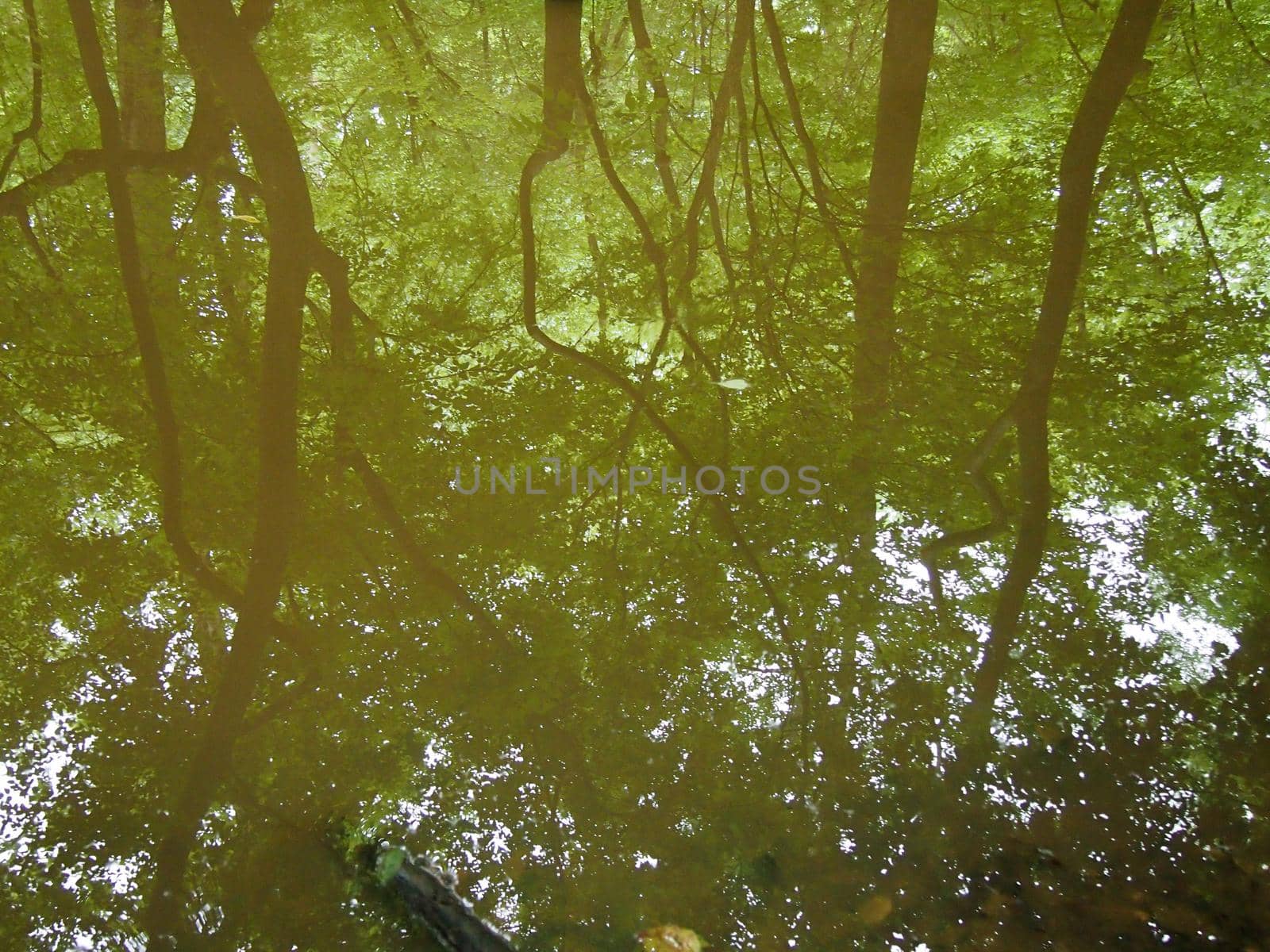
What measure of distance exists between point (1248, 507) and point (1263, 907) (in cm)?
132

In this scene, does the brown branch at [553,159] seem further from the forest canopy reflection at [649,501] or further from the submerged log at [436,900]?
the submerged log at [436,900]

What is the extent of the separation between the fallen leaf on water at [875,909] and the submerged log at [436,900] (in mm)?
678

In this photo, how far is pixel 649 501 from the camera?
284 cm

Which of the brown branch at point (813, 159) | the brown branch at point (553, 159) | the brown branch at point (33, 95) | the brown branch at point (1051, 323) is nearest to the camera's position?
the brown branch at point (1051, 323)

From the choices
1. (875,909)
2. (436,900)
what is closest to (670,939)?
(875,909)

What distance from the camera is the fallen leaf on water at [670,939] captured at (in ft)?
5.44

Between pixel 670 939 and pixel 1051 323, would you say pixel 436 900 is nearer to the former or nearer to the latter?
pixel 670 939

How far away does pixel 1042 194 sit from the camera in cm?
384

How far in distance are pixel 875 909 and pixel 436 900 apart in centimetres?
88

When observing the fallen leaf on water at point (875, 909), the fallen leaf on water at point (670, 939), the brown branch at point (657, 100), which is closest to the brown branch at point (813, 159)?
the brown branch at point (657, 100)

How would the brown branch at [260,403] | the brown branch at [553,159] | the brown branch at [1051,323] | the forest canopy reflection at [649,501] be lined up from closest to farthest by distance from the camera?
the forest canopy reflection at [649,501]
the brown branch at [260,403]
the brown branch at [1051,323]
the brown branch at [553,159]

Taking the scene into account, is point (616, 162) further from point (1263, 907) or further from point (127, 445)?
point (1263, 907)

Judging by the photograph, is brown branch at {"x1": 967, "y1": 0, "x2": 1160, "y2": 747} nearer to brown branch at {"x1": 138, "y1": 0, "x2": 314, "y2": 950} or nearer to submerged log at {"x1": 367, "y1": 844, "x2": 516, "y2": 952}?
submerged log at {"x1": 367, "y1": 844, "x2": 516, "y2": 952}

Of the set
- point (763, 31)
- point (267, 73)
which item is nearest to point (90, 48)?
point (267, 73)
